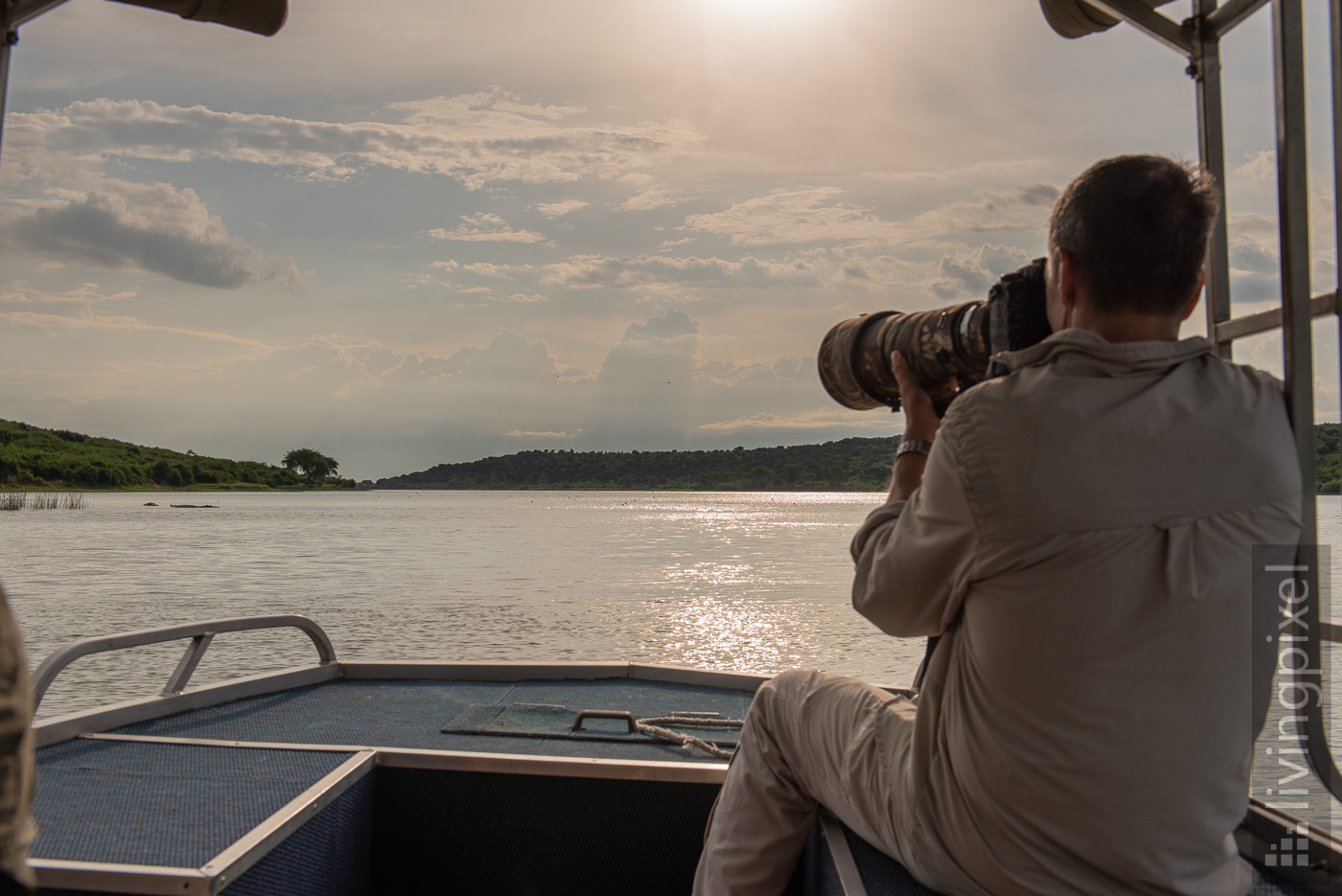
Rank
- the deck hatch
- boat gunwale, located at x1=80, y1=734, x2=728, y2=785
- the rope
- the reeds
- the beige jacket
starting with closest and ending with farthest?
the beige jacket < boat gunwale, located at x1=80, y1=734, x2=728, y2=785 < the rope < the deck hatch < the reeds

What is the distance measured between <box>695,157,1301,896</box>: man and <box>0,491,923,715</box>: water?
5.50 meters

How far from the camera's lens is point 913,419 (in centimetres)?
155

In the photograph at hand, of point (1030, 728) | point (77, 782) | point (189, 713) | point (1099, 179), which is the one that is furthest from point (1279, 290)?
point (189, 713)

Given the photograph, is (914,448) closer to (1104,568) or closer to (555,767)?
(1104,568)

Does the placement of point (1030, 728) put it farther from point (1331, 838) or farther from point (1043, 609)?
point (1331, 838)

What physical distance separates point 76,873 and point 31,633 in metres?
14.5

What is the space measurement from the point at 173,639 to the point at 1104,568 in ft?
8.03

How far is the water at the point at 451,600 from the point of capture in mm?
12078

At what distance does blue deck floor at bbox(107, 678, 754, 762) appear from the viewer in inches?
98.4

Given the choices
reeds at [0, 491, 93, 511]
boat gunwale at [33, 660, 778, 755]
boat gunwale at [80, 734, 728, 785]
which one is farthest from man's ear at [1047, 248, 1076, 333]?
reeds at [0, 491, 93, 511]

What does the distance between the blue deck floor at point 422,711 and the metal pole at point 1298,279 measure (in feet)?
4.52

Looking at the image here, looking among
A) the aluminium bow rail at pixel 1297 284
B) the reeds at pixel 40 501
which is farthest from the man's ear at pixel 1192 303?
the reeds at pixel 40 501

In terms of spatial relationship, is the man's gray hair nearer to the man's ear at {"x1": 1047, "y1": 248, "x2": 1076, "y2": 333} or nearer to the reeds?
the man's ear at {"x1": 1047, "y1": 248, "x2": 1076, "y2": 333}

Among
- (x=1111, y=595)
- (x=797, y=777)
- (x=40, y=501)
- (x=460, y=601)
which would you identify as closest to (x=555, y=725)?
(x=797, y=777)
